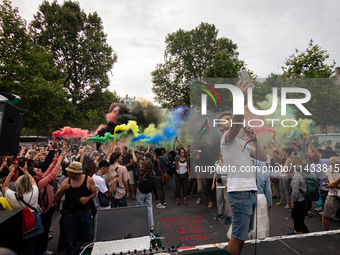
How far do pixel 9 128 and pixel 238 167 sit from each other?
8.43ft

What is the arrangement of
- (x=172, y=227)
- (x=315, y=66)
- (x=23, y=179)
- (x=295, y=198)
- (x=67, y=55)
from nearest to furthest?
1. (x=23, y=179)
2. (x=295, y=198)
3. (x=172, y=227)
4. (x=315, y=66)
5. (x=67, y=55)

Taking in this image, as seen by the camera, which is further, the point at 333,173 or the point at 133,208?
the point at 333,173

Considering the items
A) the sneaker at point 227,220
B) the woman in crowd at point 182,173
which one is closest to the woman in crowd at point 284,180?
the sneaker at point 227,220

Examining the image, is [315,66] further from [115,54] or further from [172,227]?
[115,54]

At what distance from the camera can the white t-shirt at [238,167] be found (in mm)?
2480

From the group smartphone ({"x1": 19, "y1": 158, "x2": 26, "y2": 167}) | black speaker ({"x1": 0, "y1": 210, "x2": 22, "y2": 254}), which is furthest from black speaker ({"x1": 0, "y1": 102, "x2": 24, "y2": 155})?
smartphone ({"x1": 19, "y1": 158, "x2": 26, "y2": 167})

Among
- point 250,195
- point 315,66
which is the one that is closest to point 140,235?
point 250,195

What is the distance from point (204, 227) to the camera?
16.3 feet

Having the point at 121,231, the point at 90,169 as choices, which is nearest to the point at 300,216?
the point at 121,231

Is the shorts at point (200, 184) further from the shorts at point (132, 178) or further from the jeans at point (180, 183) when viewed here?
the shorts at point (132, 178)

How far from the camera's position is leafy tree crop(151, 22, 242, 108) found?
84.8ft

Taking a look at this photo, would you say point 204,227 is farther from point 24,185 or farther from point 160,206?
point 24,185

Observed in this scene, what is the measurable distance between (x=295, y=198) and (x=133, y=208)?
388cm

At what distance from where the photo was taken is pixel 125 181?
4699 mm
